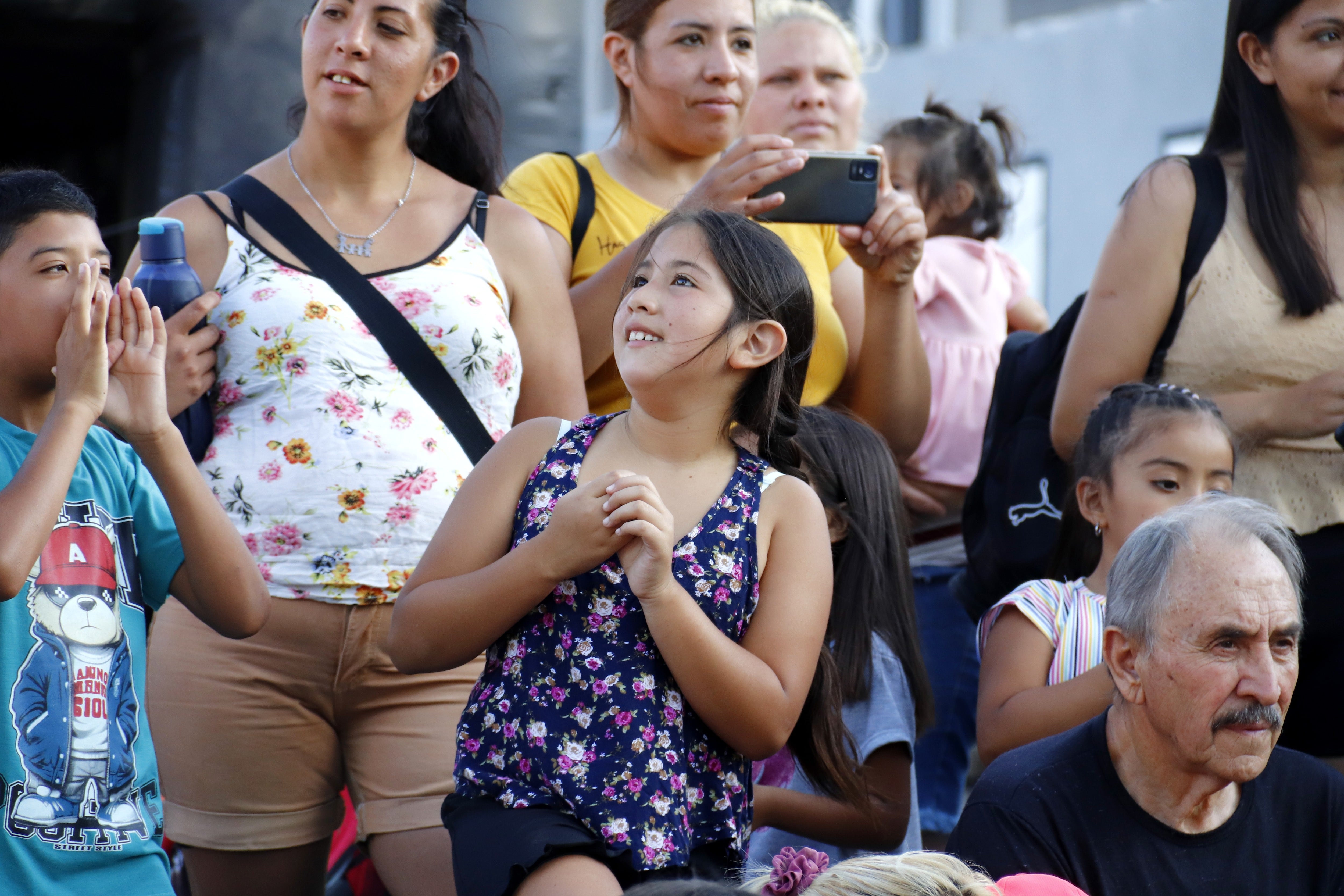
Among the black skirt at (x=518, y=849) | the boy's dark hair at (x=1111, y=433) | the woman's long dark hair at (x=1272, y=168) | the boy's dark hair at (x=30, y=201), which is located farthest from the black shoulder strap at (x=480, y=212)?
the woman's long dark hair at (x=1272, y=168)

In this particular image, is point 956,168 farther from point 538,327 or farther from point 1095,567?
point 538,327

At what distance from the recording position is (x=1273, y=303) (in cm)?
277

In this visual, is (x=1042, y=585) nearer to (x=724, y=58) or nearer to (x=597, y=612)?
(x=597, y=612)

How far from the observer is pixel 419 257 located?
8.61 ft

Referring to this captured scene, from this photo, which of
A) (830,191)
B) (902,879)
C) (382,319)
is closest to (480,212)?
(382,319)

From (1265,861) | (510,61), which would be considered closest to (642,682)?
(1265,861)

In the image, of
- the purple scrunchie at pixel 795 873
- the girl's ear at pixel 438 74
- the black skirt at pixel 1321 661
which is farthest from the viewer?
the girl's ear at pixel 438 74

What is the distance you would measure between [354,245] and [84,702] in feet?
3.11

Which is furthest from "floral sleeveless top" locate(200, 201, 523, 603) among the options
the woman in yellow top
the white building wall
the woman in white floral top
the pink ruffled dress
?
the white building wall

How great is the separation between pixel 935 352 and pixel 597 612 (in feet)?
6.75

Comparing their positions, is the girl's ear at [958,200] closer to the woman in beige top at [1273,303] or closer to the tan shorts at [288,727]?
the woman in beige top at [1273,303]

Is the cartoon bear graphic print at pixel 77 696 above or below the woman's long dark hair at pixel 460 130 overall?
below

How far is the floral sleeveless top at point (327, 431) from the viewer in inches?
94.4

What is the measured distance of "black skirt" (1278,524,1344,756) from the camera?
2.67 meters
